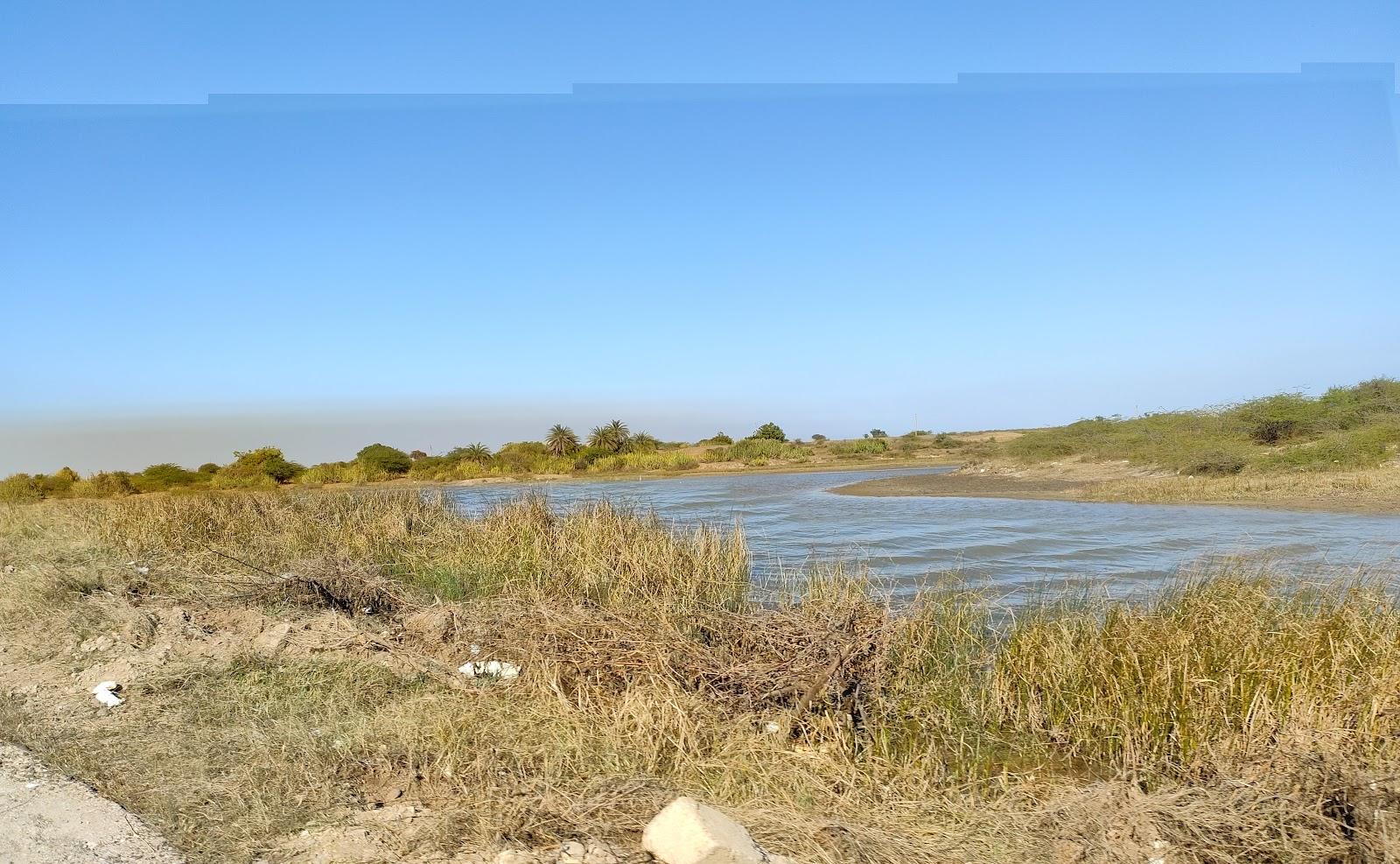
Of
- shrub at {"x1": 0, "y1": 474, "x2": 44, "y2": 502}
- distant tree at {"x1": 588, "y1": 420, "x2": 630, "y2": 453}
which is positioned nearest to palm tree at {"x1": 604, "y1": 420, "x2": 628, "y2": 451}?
distant tree at {"x1": 588, "y1": 420, "x2": 630, "y2": 453}

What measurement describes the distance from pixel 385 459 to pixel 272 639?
39.3m

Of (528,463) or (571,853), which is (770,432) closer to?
(528,463)

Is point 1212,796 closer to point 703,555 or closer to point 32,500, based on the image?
point 703,555

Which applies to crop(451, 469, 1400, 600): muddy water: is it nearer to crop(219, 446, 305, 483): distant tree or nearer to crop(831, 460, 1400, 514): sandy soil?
crop(831, 460, 1400, 514): sandy soil

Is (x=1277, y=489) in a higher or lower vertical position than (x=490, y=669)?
higher

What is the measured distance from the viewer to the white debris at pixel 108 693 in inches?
254

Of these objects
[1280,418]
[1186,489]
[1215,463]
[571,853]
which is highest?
[1280,418]

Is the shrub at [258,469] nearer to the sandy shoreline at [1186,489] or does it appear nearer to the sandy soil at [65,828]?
the sandy shoreline at [1186,489]

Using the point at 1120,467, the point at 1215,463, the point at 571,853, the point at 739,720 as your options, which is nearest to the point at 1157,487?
the point at 1215,463

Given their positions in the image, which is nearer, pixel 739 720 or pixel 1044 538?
pixel 739 720

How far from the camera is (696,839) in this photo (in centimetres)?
378

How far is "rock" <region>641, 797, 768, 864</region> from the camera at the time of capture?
12.1 ft

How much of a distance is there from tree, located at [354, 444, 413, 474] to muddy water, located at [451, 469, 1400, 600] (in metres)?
19.8

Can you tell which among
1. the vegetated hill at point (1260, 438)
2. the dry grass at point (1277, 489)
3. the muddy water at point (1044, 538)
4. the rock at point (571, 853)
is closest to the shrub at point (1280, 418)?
the vegetated hill at point (1260, 438)
